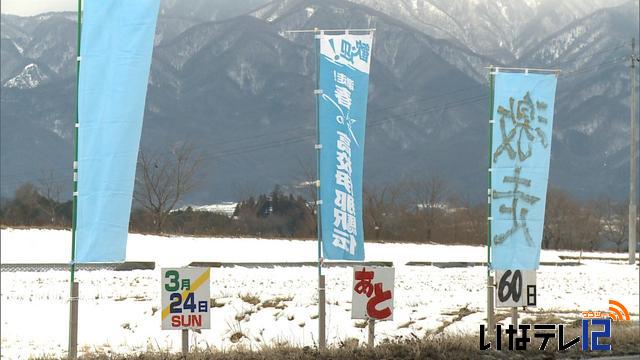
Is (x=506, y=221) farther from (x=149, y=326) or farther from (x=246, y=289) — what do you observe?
(x=246, y=289)

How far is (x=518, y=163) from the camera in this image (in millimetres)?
16797

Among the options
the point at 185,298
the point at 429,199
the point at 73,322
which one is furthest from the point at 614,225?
the point at 73,322

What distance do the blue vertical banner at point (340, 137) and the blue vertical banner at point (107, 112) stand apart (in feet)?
10.9

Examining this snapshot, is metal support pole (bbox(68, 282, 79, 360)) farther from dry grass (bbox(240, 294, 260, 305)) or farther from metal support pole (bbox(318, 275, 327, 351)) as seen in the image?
dry grass (bbox(240, 294, 260, 305))

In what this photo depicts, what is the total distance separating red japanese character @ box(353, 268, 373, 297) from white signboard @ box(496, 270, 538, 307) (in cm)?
269

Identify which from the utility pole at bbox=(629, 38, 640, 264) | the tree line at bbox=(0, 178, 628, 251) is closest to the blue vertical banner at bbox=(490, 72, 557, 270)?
the utility pole at bbox=(629, 38, 640, 264)

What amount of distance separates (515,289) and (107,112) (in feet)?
23.6

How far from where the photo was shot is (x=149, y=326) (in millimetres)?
20266

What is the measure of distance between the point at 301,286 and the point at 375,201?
5951 centimetres

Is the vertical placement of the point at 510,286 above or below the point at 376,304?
above

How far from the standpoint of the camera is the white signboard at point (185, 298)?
40.3 ft

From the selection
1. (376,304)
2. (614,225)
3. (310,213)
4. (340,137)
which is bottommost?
(376,304)

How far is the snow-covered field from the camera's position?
18.9 meters

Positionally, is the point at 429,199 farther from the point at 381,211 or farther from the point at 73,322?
the point at 73,322
